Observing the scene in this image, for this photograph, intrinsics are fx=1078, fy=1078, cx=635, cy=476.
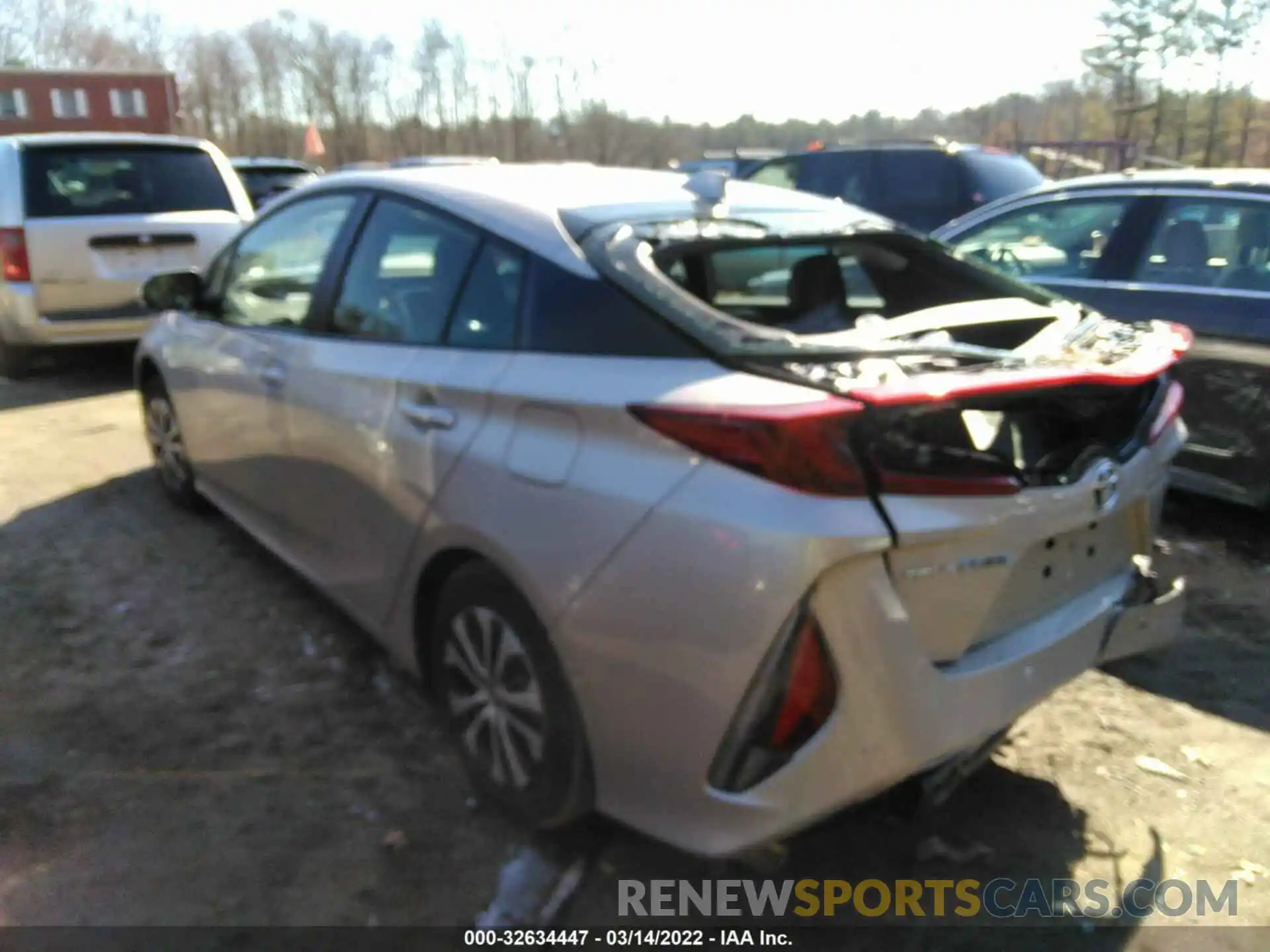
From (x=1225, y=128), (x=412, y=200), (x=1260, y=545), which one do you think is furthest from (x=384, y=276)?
(x=1225, y=128)

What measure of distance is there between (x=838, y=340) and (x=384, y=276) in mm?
1563

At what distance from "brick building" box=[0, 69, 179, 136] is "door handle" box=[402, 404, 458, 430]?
54.9 meters

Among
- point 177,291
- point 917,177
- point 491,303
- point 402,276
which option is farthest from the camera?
point 917,177

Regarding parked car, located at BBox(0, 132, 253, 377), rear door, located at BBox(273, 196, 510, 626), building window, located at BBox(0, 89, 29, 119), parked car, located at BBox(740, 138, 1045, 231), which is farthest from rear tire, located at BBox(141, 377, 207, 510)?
building window, located at BBox(0, 89, 29, 119)

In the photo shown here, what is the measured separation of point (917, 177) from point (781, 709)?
927cm

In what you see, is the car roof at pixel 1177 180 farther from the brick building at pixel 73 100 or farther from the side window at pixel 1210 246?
the brick building at pixel 73 100

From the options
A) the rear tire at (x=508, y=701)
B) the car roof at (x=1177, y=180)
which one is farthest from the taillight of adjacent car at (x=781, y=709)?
the car roof at (x=1177, y=180)

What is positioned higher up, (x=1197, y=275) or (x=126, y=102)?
(x=126, y=102)

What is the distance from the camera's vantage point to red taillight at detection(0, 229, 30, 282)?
24.6ft

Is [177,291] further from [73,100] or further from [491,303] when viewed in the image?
[73,100]

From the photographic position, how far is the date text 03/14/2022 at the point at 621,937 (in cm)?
248

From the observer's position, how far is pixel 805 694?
2.11 metres

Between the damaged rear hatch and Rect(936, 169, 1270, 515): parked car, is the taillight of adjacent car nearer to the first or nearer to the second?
the damaged rear hatch

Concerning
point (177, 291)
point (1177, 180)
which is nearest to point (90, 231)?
point (177, 291)
